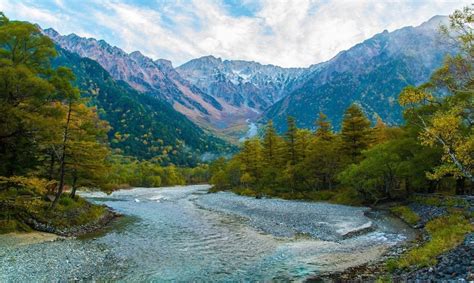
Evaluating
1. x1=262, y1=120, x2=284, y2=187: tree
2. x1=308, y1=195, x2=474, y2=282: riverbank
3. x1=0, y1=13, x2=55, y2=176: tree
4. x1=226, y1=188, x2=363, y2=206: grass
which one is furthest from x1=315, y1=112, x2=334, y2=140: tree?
x1=0, y1=13, x2=55, y2=176: tree

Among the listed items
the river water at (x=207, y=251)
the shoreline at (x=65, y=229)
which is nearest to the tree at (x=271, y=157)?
the river water at (x=207, y=251)

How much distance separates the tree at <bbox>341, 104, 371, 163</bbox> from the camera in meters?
56.9

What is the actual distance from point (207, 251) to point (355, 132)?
41.4 m

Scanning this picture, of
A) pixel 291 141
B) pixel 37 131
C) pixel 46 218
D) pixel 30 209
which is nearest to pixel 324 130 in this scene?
pixel 291 141

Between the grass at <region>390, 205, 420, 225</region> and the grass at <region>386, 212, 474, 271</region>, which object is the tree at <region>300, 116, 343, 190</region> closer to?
the grass at <region>390, 205, 420, 225</region>

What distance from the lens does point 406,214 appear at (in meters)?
34.5

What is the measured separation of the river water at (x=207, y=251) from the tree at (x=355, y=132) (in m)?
23.2

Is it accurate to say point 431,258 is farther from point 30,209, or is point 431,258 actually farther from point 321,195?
point 321,195

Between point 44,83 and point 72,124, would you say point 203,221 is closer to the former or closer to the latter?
point 72,124

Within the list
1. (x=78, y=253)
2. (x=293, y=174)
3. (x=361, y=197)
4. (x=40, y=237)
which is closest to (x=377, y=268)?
(x=78, y=253)

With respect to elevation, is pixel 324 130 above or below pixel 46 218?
above

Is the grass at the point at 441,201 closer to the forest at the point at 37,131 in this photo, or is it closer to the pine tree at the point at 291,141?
the pine tree at the point at 291,141

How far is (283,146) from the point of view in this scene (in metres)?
70.8

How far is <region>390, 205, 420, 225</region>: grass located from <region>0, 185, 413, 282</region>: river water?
3.66ft
